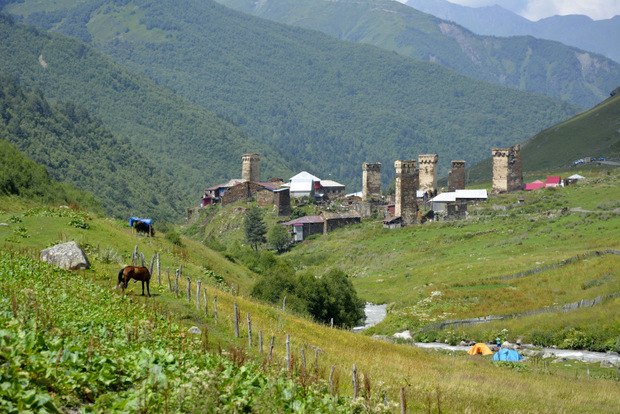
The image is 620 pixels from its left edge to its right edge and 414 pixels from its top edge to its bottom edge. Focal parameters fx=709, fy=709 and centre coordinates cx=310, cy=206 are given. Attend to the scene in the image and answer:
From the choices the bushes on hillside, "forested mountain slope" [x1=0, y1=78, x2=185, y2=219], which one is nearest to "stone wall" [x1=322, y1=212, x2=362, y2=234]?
"forested mountain slope" [x1=0, y1=78, x2=185, y2=219]

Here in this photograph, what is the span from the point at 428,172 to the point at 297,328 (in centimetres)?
7827

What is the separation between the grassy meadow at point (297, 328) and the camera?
10359mm

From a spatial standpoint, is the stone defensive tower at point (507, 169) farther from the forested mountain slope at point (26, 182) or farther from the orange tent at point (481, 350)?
the orange tent at point (481, 350)

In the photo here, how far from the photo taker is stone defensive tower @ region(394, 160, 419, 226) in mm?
78000

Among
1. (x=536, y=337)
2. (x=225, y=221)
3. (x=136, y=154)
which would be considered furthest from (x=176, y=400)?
(x=136, y=154)

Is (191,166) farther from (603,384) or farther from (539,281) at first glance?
(603,384)

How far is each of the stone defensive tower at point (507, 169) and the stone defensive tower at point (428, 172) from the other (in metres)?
8.47

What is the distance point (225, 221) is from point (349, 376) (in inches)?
3034

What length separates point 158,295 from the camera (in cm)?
2091

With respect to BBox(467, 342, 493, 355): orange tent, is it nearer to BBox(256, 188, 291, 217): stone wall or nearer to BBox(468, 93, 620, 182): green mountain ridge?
BBox(256, 188, 291, 217): stone wall

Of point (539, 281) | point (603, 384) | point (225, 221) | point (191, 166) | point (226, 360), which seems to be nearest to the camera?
point (226, 360)

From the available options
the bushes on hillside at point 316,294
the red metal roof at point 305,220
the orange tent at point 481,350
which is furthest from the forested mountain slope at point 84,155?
the orange tent at point 481,350

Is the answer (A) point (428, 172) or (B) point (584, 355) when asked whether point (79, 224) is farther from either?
(A) point (428, 172)

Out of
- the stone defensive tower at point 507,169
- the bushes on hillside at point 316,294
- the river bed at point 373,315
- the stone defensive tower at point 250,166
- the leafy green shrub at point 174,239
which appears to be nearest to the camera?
the bushes on hillside at point 316,294
